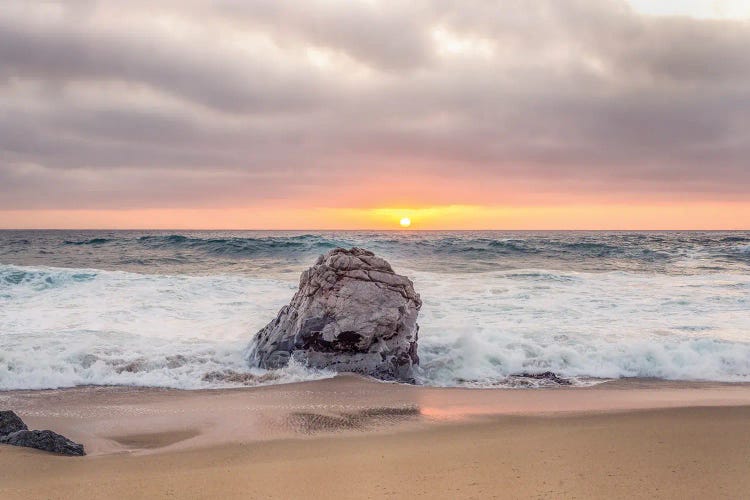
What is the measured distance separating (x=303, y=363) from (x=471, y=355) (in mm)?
3087

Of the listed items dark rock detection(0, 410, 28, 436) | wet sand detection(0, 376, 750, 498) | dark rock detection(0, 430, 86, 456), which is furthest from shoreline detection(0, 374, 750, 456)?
dark rock detection(0, 410, 28, 436)

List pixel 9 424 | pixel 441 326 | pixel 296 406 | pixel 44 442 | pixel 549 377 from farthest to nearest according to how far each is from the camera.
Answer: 1. pixel 441 326
2. pixel 549 377
3. pixel 296 406
4. pixel 9 424
5. pixel 44 442

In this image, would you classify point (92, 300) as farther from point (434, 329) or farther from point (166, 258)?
point (166, 258)

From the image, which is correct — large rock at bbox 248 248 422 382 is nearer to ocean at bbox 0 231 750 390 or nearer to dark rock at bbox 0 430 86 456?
ocean at bbox 0 231 750 390

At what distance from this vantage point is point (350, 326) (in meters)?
9.40

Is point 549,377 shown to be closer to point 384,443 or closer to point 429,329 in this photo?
point 429,329

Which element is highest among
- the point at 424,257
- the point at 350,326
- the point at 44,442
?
the point at 424,257

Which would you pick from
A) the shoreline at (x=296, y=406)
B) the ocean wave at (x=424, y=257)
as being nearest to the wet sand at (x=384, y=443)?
the shoreline at (x=296, y=406)

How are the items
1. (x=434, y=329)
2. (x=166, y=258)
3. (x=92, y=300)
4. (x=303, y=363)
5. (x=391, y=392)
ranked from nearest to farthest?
(x=391, y=392)
(x=303, y=363)
(x=434, y=329)
(x=92, y=300)
(x=166, y=258)

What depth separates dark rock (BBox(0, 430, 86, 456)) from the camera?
5.09 m

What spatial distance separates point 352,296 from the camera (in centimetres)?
970

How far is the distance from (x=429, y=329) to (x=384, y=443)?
674cm

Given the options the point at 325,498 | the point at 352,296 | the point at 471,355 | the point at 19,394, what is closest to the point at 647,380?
the point at 471,355

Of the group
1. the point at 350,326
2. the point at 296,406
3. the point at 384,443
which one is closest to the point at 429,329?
the point at 350,326
